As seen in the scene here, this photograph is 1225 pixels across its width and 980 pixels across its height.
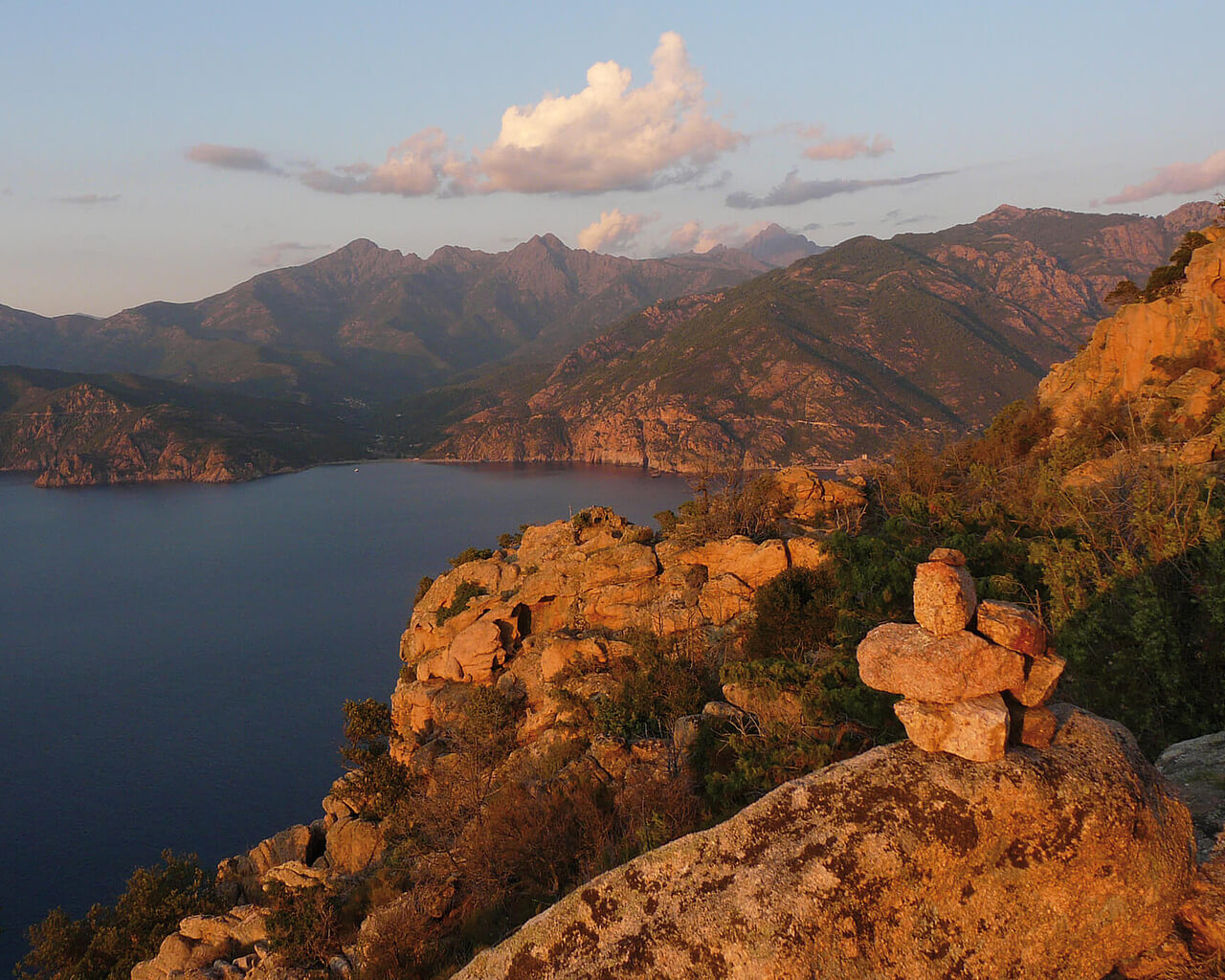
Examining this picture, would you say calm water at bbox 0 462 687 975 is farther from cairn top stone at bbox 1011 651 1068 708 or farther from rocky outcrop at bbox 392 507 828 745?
cairn top stone at bbox 1011 651 1068 708

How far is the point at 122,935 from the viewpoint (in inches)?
1138

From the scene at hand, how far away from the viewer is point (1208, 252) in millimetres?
34281

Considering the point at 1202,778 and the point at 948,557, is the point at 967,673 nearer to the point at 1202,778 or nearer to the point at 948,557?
the point at 948,557

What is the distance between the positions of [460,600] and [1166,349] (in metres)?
37.3

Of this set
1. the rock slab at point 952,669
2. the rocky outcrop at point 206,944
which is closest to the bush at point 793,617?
the rock slab at point 952,669

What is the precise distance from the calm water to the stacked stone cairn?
6047 cm

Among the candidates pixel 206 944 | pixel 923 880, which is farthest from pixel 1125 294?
pixel 206 944

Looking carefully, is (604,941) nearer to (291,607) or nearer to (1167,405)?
(1167,405)

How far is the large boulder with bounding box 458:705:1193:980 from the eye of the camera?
220 inches

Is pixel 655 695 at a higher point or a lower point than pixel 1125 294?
lower

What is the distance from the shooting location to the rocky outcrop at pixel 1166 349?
102 ft

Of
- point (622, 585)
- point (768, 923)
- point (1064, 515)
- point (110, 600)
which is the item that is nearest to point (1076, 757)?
point (768, 923)

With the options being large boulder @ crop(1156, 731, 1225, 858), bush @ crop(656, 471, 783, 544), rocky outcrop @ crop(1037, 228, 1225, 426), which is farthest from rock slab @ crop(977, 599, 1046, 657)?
rocky outcrop @ crop(1037, 228, 1225, 426)

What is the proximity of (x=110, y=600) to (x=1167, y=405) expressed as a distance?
137021 mm
